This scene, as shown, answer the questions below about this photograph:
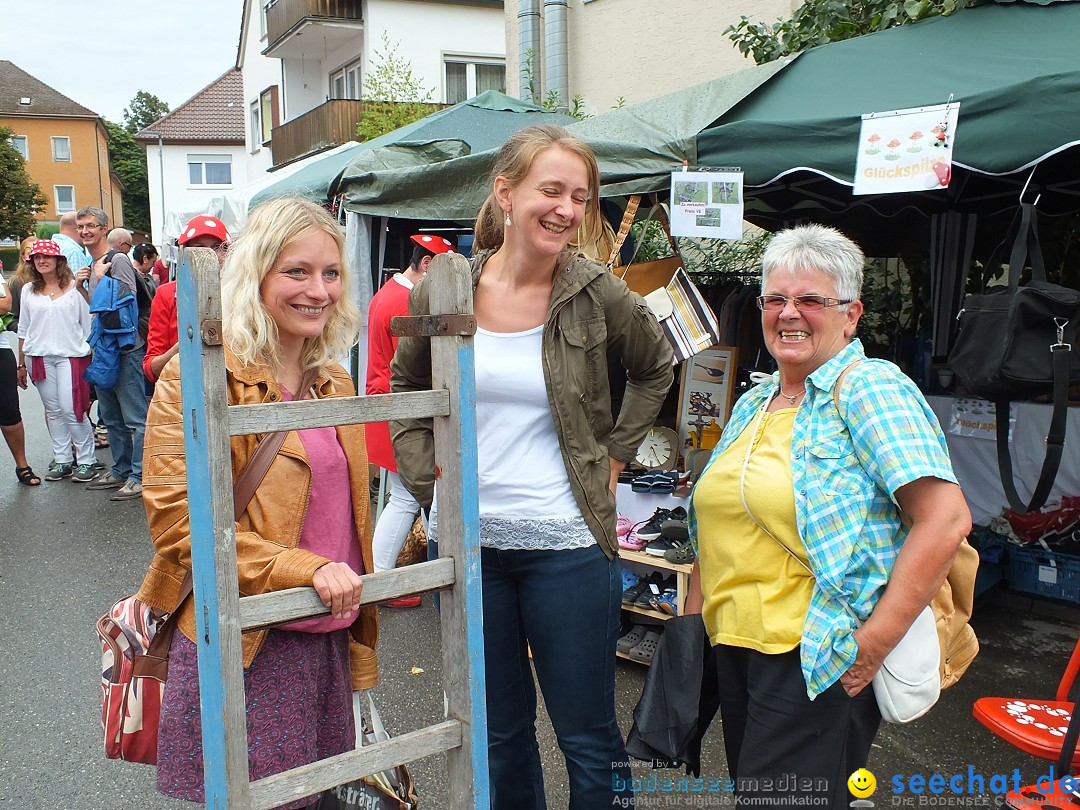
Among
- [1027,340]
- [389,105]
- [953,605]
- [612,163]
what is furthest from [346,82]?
[953,605]

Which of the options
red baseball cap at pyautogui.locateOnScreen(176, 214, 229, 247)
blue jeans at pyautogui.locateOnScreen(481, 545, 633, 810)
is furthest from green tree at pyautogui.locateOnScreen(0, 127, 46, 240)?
blue jeans at pyautogui.locateOnScreen(481, 545, 633, 810)

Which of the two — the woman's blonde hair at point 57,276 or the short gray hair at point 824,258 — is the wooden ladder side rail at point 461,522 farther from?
the woman's blonde hair at point 57,276

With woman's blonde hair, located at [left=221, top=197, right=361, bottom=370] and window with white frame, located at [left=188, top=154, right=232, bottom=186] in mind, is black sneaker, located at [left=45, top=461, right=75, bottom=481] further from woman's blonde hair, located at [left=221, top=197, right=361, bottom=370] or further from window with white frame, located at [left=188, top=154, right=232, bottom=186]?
window with white frame, located at [left=188, top=154, right=232, bottom=186]

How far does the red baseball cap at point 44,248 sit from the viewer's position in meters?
7.15

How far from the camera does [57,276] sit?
7.45 m

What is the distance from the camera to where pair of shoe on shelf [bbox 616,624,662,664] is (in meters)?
3.82

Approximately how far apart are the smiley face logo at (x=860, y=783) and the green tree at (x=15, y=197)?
57177 millimetres

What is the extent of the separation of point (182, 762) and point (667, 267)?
313 centimetres

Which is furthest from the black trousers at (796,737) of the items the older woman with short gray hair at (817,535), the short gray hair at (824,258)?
the short gray hair at (824,258)

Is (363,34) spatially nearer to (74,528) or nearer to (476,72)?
(476,72)

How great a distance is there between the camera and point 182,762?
5.99 feet

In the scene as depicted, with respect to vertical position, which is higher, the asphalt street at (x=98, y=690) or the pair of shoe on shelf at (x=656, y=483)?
the pair of shoe on shelf at (x=656, y=483)

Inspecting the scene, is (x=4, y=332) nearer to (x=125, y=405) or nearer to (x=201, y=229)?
(x=125, y=405)

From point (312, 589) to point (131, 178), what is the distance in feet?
263
